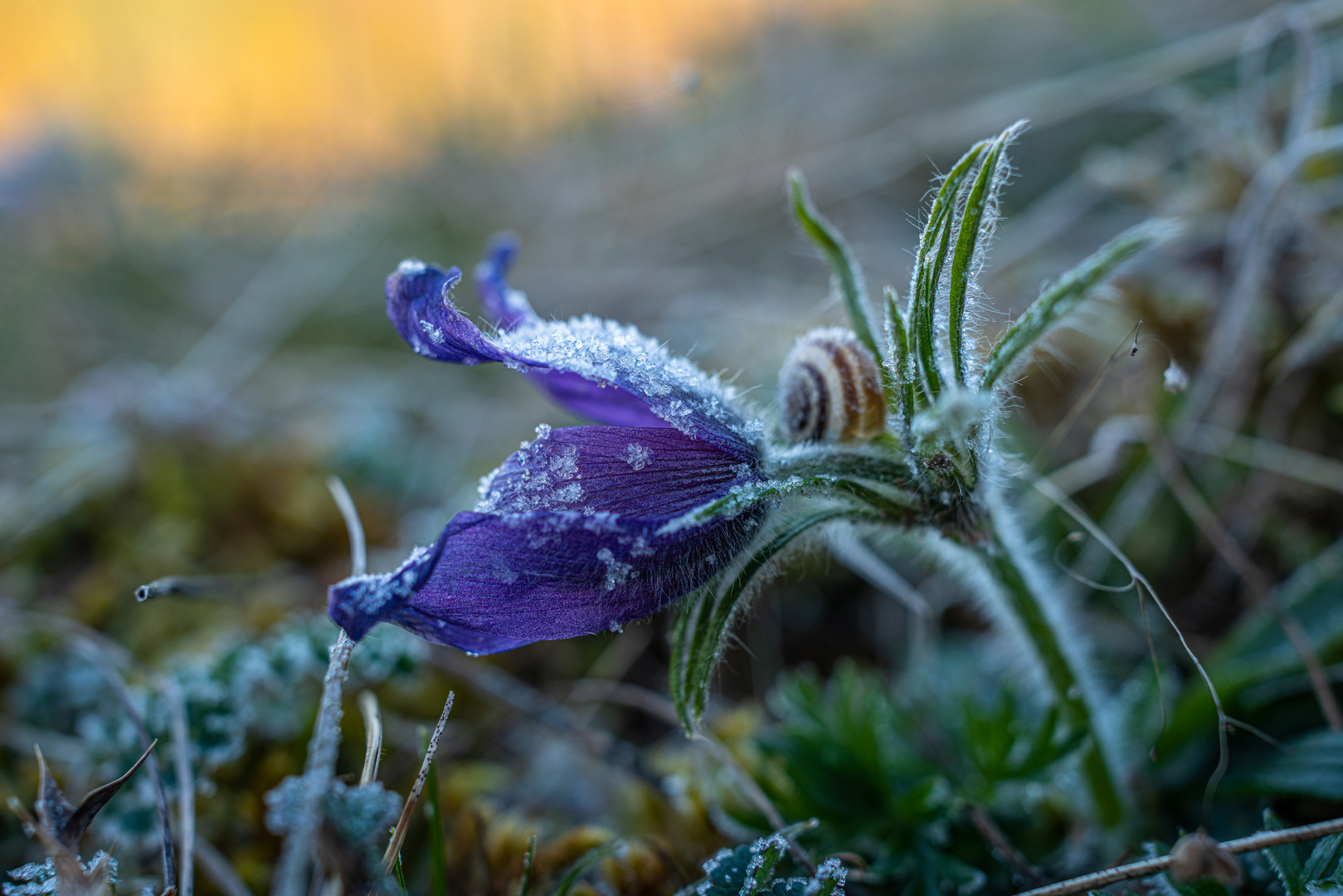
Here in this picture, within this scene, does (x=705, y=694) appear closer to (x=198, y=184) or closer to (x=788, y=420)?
(x=788, y=420)

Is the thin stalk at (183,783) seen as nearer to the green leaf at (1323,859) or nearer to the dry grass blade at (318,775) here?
the dry grass blade at (318,775)

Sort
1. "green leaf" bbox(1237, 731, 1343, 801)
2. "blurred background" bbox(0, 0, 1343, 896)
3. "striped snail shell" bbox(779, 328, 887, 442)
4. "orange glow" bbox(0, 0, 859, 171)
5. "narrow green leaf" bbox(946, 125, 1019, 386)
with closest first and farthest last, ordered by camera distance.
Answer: "narrow green leaf" bbox(946, 125, 1019, 386), "striped snail shell" bbox(779, 328, 887, 442), "green leaf" bbox(1237, 731, 1343, 801), "blurred background" bbox(0, 0, 1343, 896), "orange glow" bbox(0, 0, 859, 171)

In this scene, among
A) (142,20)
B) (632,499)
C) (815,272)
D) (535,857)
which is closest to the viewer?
(632,499)

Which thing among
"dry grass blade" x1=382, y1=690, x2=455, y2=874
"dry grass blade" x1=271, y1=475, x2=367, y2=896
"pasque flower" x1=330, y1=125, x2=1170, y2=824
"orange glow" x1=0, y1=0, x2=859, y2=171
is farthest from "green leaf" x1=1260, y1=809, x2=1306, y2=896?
"orange glow" x1=0, y1=0, x2=859, y2=171

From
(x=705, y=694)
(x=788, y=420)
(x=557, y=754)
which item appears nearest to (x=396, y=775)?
(x=557, y=754)

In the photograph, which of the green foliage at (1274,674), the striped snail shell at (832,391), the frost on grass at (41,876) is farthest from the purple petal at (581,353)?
the green foliage at (1274,674)

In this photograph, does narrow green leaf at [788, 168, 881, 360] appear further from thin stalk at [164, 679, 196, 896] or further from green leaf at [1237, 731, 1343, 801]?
thin stalk at [164, 679, 196, 896]

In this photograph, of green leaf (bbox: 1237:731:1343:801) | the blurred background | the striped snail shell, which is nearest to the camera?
the striped snail shell
